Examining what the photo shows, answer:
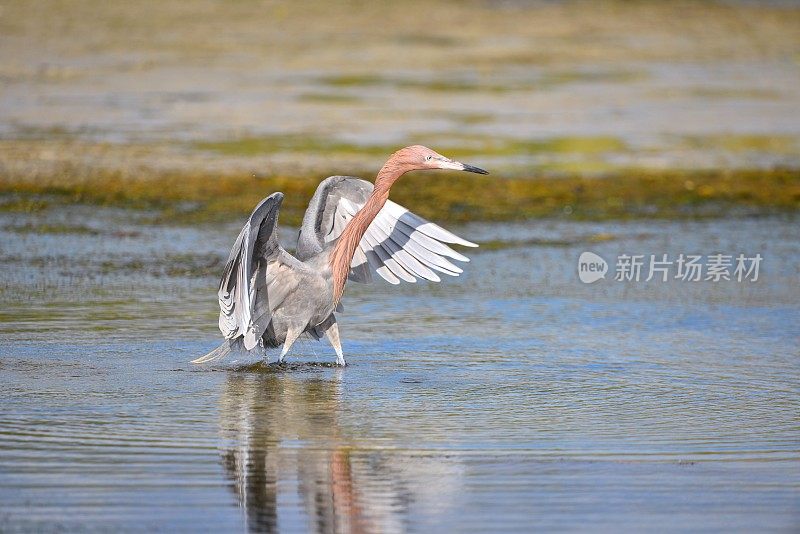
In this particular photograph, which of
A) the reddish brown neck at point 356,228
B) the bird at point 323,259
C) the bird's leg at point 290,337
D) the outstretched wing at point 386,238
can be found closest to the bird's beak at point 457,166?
the bird at point 323,259

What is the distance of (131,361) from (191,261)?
11.7 ft

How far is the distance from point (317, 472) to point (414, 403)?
4.88ft

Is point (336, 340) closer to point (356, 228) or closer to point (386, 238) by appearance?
point (356, 228)

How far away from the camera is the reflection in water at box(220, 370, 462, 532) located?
596 centimetres

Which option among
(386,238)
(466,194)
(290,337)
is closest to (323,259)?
(290,337)

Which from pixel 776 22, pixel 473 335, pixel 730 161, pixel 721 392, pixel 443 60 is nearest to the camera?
pixel 721 392

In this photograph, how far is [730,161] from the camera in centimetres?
1783

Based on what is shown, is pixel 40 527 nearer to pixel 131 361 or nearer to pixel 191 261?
pixel 131 361

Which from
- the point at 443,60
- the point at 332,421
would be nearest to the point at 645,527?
the point at 332,421

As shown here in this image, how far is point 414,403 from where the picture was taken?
7.98 m

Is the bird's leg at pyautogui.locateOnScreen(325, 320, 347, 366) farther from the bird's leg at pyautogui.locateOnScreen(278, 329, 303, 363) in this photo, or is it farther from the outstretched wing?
the outstretched wing

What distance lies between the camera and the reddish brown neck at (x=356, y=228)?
913cm

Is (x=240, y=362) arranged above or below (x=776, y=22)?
below

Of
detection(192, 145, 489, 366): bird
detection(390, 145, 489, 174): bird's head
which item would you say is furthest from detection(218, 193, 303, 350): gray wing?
detection(390, 145, 489, 174): bird's head
